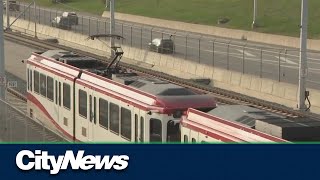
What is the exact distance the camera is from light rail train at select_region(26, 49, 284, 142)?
55.9 feet

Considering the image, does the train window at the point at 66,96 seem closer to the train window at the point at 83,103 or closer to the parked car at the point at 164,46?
the train window at the point at 83,103

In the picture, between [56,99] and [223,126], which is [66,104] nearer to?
[56,99]

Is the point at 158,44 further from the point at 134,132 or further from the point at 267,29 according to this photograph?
the point at 134,132

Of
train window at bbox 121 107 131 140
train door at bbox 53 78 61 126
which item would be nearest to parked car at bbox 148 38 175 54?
train door at bbox 53 78 61 126

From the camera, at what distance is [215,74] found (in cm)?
4541

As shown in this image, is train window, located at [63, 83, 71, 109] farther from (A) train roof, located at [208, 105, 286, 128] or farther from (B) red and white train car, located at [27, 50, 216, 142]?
(A) train roof, located at [208, 105, 286, 128]

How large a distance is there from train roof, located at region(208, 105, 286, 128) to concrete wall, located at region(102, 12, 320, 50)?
161 feet

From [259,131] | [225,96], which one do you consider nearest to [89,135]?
[259,131]

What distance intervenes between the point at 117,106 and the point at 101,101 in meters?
1.35

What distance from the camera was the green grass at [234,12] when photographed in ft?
260

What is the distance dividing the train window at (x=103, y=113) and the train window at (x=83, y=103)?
1.32 meters

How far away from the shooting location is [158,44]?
6103cm

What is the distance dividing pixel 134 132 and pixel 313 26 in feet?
193

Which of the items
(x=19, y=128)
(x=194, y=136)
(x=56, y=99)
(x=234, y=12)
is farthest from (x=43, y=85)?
(x=234, y=12)
